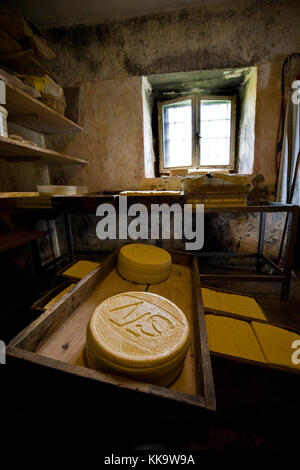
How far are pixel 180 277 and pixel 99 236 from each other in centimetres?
261

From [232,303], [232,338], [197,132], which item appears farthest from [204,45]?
[232,338]

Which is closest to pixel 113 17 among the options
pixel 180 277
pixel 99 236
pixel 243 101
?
pixel 243 101

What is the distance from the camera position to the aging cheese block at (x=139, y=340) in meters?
0.72

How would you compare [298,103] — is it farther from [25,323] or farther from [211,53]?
[25,323]

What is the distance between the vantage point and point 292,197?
9.91 ft

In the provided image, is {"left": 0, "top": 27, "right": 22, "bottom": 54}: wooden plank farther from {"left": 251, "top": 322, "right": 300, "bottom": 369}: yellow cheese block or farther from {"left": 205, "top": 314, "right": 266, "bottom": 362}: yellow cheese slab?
{"left": 251, "top": 322, "right": 300, "bottom": 369}: yellow cheese block

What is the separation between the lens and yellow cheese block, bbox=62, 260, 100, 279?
2.25m

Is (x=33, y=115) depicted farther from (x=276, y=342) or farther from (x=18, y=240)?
(x=276, y=342)

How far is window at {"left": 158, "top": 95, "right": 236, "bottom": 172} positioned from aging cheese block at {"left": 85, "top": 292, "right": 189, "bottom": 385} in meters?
3.48

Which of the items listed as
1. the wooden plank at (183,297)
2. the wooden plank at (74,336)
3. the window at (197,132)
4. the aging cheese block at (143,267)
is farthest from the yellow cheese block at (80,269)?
the window at (197,132)

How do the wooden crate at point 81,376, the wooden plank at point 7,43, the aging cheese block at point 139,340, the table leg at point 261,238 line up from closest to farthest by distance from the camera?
the wooden crate at point 81,376, the aging cheese block at point 139,340, the wooden plank at point 7,43, the table leg at point 261,238

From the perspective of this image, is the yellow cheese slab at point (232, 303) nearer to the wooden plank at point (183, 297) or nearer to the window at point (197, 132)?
the wooden plank at point (183, 297)

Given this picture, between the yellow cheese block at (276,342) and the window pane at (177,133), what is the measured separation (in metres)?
3.28

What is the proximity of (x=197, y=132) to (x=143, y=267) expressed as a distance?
3.29 meters
